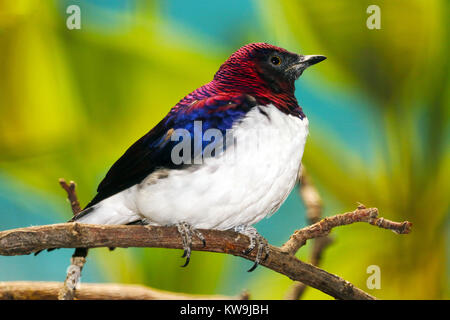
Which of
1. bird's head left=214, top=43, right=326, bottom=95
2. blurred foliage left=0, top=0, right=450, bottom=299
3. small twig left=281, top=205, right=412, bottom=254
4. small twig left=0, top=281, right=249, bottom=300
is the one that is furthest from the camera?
blurred foliage left=0, top=0, right=450, bottom=299

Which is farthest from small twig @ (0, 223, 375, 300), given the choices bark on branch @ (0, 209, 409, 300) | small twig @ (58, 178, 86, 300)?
small twig @ (58, 178, 86, 300)

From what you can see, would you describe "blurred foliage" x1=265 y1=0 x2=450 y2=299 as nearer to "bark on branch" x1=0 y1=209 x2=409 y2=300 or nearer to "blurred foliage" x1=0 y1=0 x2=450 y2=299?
"blurred foliage" x1=0 y1=0 x2=450 y2=299

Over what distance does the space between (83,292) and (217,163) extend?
624 mm

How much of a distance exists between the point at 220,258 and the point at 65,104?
76 centimetres

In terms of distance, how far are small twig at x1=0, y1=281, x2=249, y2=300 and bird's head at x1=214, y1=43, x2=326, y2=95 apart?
1.98 ft

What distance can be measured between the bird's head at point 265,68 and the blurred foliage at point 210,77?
1.35ft

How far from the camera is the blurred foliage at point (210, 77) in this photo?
1695 millimetres

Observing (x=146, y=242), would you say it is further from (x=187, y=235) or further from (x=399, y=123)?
(x=399, y=123)

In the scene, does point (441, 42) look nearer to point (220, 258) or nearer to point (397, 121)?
point (397, 121)

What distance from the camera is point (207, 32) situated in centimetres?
169

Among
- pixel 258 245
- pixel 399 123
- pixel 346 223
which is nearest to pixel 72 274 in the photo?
pixel 258 245

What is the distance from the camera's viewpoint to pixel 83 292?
4.68 feet

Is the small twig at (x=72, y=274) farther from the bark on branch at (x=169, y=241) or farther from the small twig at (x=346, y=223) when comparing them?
the small twig at (x=346, y=223)

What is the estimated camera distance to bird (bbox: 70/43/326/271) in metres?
1.12
